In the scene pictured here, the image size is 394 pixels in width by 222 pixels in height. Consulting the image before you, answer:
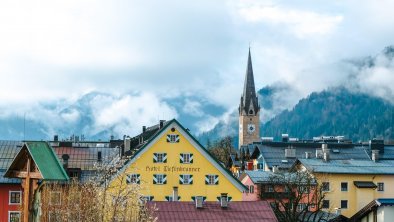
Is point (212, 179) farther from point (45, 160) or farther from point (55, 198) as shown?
point (45, 160)

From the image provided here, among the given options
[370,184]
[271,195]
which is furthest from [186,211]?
[370,184]

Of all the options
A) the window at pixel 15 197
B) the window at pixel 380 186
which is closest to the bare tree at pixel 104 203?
the window at pixel 15 197

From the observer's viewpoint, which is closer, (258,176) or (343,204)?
(343,204)

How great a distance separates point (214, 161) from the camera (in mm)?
61719

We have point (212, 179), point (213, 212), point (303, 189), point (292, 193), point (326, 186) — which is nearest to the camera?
point (213, 212)

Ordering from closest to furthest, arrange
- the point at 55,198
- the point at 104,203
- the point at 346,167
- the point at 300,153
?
the point at 104,203 → the point at 55,198 → the point at 346,167 → the point at 300,153

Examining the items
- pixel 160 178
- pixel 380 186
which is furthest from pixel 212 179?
pixel 380 186

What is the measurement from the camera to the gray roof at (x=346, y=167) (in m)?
76.8

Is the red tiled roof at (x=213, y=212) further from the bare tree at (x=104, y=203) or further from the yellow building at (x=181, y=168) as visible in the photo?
the yellow building at (x=181, y=168)

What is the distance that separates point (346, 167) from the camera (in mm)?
78125

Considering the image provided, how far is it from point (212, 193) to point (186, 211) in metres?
14.6

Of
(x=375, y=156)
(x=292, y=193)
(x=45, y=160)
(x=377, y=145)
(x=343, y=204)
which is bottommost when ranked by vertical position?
(x=343, y=204)

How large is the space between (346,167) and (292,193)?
16776 mm

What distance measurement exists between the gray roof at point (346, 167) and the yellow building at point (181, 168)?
53.6 ft
